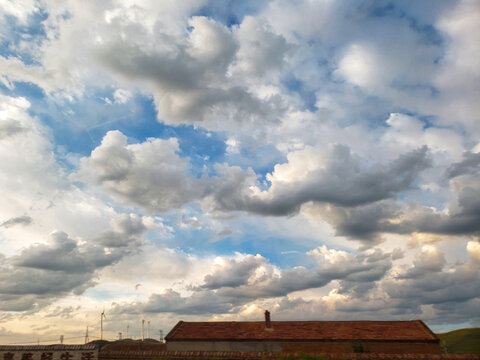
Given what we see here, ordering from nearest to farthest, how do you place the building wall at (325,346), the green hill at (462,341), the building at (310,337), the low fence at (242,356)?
the low fence at (242,356), the building wall at (325,346), the building at (310,337), the green hill at (462,341)

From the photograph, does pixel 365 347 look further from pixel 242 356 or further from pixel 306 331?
pixel 242 356

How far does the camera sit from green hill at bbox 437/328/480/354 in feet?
376

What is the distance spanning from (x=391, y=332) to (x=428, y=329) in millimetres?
3290

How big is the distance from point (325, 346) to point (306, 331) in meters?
2.39

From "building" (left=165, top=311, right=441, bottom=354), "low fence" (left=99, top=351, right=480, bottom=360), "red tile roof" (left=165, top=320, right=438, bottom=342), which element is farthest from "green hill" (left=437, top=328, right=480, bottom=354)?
"low fence" (left=99, top=351, right=480, bottom=360)

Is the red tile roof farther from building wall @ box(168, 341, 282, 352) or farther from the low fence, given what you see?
the low fence

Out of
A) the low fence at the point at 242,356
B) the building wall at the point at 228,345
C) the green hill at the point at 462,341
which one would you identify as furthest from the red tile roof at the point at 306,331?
the green hill at the point at 462,341

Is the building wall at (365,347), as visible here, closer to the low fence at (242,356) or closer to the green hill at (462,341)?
the low fence at (242,356)

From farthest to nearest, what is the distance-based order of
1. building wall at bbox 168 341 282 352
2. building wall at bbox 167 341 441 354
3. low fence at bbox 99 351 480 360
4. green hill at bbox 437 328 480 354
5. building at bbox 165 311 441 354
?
green hill at bbox 437 328 480 354 < building wall at bbox 168 341 282 352 < building at bbox 165 311 441 354 < building wall at bbox 167 341 441 354 < low fence at bbox 99 351 480 360

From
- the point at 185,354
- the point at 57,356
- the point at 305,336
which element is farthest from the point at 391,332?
the point at 57,356

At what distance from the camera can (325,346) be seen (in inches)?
1238

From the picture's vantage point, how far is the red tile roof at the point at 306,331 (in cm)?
3153

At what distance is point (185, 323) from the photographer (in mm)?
38250

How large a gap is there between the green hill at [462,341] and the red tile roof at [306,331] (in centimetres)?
9540
